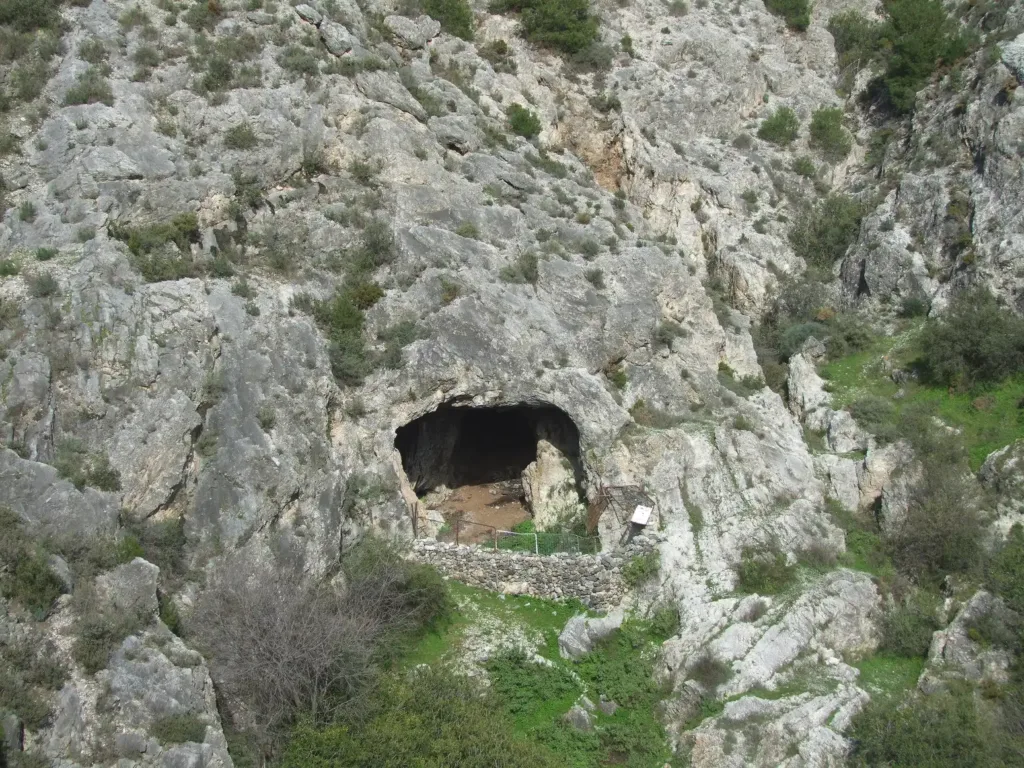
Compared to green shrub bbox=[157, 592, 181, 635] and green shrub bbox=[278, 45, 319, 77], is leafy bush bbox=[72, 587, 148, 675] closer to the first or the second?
green shrub bbox=[157, 592, 181, 635]

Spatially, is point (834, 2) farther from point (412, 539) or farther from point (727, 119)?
point (412, 539)

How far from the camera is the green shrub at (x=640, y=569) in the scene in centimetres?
2214

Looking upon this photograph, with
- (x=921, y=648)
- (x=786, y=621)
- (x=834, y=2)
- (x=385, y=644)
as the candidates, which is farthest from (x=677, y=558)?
(x=834, y=2)

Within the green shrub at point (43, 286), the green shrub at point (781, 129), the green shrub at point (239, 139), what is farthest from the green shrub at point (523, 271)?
the green shrub at point (781, 129)

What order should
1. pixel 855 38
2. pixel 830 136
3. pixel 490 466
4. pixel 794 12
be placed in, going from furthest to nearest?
pixel 794 12, pixel 855 38, pixel 830 136, pixel 490 466

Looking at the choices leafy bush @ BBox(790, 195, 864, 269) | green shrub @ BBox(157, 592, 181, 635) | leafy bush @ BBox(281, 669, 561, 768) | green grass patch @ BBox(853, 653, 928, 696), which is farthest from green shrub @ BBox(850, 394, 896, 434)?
green shrub @ BBox(157, 592, 181, 635)

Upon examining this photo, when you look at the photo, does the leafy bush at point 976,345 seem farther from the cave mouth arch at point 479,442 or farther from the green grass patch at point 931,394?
the cave mouth arch at point 479,442

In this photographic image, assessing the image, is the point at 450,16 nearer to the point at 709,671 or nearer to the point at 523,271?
the point at 523,271

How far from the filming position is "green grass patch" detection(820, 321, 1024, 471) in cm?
2491

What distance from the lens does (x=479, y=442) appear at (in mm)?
31766

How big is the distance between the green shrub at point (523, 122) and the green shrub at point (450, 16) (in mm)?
6182

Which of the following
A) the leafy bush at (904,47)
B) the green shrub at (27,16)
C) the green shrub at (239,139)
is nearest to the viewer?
the green shrub at (239,139)

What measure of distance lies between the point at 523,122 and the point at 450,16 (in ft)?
27.1

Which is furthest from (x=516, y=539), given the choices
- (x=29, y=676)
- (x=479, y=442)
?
(x=29, y=676)
